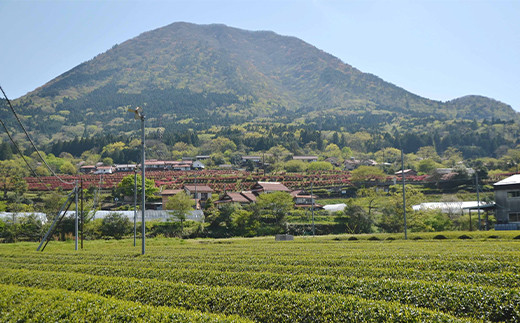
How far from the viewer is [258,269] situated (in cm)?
1905

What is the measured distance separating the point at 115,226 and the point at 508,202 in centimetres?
4755

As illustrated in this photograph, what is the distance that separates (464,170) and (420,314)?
87.9 m

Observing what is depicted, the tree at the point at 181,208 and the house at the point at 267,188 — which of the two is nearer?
the tree at the point at 181,208

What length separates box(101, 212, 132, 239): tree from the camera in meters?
54.5

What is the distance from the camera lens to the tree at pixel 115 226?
54.5 m

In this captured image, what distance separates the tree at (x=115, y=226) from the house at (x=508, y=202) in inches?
1752

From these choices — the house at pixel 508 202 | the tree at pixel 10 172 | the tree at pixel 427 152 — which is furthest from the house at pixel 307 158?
the house at pixel 508 202

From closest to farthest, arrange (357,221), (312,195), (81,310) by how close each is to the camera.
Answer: (81,310) < (357,221) < (312,195)

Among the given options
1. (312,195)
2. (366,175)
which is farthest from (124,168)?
(312,195)

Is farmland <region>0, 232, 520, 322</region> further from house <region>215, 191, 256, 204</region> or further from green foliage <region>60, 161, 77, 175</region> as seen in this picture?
green foliage <region>60, 161, 77, 175</region>

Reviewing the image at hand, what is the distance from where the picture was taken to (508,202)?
51188mm

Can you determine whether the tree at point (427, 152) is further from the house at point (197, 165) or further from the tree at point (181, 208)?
the tree at point (181, 208)

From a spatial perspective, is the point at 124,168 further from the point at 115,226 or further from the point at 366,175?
the point at 115,226

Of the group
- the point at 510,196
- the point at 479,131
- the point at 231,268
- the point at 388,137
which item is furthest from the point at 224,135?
the point at 231,268
